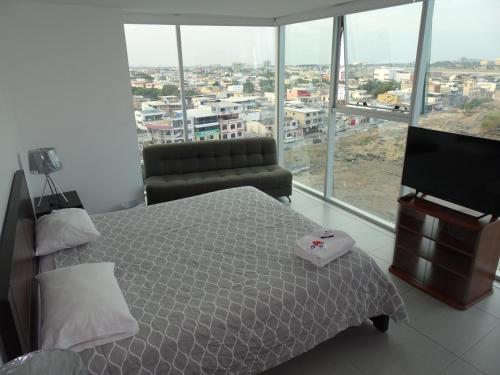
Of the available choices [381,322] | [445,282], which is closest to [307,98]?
[445,282]

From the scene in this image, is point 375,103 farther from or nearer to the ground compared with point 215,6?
nearer to the ground

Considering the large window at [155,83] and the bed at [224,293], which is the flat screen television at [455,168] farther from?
the large window at [155,83]

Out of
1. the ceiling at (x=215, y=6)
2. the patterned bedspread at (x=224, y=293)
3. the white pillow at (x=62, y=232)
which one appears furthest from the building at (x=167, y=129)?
the white pillow at (x=62, y=232)

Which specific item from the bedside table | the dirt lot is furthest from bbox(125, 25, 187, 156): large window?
the dirt lot

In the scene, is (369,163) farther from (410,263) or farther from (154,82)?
(154,82)

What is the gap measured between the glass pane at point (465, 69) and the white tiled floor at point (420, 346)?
1.49m

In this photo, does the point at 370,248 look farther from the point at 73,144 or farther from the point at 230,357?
the point at 73,144

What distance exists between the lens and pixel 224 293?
81.4 inches

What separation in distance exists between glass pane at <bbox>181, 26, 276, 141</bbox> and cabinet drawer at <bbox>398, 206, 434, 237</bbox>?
9.99 ft

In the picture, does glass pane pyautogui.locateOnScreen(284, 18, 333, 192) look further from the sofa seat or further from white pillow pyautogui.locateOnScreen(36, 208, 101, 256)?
white pillow pyautogui.locateOnScreen(36, 208, 101, 256)

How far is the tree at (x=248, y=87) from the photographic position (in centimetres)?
532

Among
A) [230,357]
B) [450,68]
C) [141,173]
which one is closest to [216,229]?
[230,357]

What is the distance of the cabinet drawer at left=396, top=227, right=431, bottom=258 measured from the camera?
301 cm

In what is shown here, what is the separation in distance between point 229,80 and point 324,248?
3.57 m
